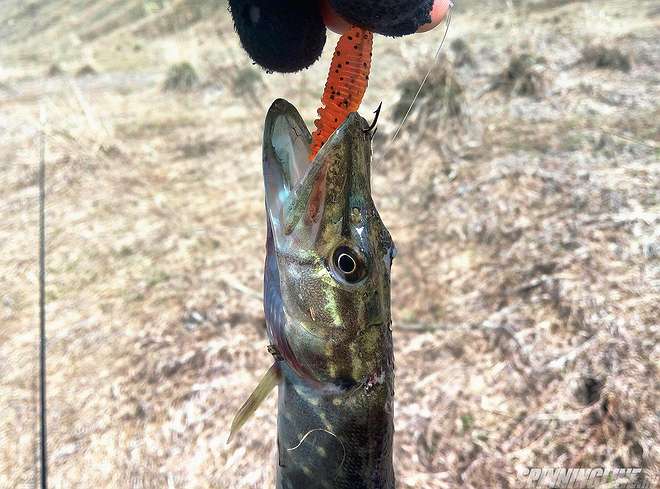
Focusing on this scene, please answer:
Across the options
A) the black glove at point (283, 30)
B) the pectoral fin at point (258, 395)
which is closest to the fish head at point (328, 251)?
the pectoral fin at point (258, 395)

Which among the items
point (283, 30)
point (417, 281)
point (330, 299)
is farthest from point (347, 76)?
point (417, 281)

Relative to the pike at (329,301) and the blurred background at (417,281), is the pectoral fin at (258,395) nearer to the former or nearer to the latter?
the pike at (329,301)

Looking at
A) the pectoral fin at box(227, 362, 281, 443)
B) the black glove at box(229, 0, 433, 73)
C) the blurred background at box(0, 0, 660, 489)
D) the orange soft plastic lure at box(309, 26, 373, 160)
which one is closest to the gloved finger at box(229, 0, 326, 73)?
the black glove at box(229, 0, 433, 73)

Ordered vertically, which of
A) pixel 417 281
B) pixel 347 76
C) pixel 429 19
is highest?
pixel 429 19

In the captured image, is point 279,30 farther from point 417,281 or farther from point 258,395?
point 417,281

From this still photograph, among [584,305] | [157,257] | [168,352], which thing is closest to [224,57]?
[157,257]

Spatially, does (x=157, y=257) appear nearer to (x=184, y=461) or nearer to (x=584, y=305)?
(x=184, y=461)
